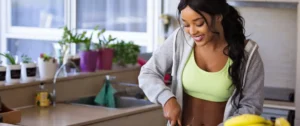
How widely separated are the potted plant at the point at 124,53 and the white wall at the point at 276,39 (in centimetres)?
97

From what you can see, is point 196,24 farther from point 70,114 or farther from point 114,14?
point 114,14

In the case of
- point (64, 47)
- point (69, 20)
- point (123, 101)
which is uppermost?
point (69, 20)

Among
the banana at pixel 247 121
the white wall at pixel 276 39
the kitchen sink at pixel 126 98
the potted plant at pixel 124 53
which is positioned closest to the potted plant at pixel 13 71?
the kitchen sink at pixel 126 98

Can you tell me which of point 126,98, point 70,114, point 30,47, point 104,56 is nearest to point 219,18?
point 70,114

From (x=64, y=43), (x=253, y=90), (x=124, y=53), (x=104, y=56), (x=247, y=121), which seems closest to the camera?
(x=247, y=121)

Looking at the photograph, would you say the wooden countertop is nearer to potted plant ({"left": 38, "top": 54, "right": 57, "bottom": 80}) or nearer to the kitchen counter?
the kitchen counter

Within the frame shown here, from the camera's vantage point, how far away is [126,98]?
472 centimetres

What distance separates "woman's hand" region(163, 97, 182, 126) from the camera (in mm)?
2387

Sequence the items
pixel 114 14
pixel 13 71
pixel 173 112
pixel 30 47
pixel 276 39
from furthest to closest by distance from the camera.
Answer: pixel 30 47
pixel 114 14
pixel 276 39
pixel 13 71
pixel 173 112

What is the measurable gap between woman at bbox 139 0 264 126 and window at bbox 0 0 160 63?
9.41 ft

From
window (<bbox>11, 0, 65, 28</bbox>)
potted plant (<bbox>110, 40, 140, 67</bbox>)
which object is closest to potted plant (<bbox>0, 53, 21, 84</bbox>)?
potted plant (<bbox>110, 40, 140, 67</bbox>)

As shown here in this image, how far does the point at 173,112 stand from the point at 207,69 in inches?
11.4

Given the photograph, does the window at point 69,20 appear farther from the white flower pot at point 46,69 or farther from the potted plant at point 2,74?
the potted plant at point 2,74

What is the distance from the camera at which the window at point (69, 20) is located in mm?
5887
